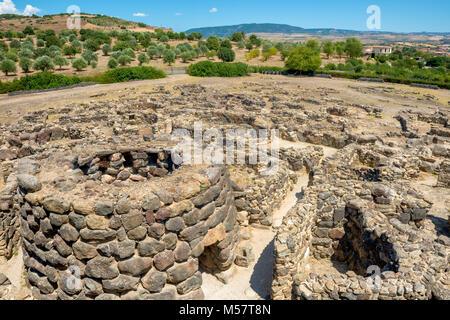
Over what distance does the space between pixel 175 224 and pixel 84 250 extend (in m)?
2.25

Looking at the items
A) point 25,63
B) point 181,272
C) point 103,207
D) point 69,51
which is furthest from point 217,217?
point 69,51


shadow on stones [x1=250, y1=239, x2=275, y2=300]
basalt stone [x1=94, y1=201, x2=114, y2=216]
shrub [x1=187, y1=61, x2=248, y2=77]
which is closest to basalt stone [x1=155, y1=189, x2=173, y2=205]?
basalt stone [x1=94, y1=201, x2=114, y2=216]

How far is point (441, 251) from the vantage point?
802 cm

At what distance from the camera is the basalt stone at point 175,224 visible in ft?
25.3

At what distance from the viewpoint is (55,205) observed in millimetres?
7332

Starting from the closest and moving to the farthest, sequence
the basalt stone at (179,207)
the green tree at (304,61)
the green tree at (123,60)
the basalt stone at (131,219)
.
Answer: the basalt stone at (131,219) → the basalt stone at (179,207) → the green tree at (304,61) → the green tree at (123,60)

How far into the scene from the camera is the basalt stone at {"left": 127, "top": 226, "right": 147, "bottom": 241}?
7.43 m

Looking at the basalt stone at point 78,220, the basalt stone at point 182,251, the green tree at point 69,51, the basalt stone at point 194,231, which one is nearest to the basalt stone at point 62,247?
the basalt stone at point 78,220

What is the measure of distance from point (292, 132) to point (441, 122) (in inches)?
714

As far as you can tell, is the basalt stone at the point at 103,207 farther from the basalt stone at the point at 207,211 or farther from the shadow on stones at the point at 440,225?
the shadow on stones at the point at 440,225

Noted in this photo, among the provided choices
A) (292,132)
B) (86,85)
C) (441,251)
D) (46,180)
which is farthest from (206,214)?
(86,85)

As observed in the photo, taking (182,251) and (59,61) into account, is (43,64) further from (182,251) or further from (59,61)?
(182,251)

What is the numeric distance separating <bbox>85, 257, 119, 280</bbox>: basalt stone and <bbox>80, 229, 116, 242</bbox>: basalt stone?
1.78 ft

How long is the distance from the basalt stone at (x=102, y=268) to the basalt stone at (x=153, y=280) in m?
0.74
